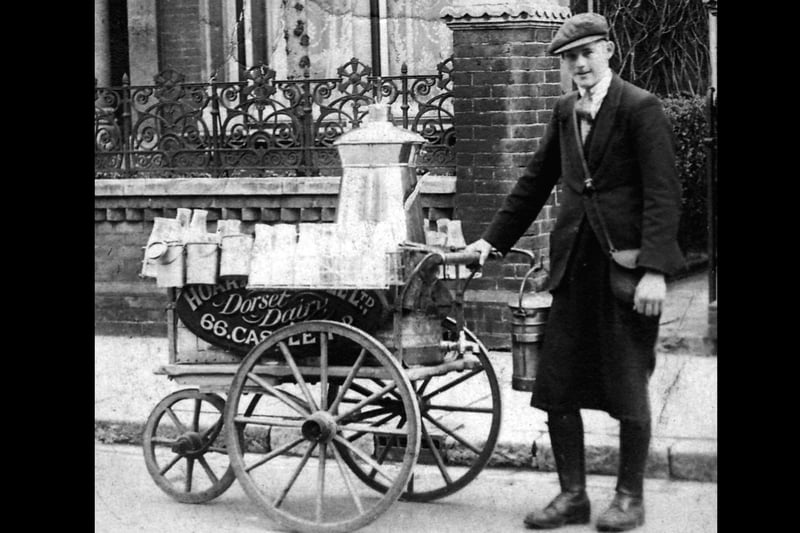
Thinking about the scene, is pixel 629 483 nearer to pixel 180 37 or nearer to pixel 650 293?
pixel 650 293

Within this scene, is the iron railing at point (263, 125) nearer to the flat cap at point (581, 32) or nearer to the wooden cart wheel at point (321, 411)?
the wooden cart wheel at point (321, 411)

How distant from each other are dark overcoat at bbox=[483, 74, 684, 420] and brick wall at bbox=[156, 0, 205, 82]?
724 cm

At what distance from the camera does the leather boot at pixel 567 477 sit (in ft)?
20.3

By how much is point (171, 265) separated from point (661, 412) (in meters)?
2.59

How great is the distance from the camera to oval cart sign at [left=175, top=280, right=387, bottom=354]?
6445mm

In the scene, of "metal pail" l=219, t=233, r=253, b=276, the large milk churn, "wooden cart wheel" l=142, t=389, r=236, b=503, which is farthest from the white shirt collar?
"wooden cart wheel" l=142, t=389, r=236, b=503

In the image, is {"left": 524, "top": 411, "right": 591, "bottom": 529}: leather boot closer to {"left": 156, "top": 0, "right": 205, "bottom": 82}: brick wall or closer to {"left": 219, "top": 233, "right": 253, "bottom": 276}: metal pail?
{"left": 219, "top": 233, "right": 253, "bottom": 276}: metal pail

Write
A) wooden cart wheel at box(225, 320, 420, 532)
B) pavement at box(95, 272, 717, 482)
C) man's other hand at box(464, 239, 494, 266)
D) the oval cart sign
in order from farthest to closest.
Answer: pavement at box(95, 272, 717, 482) < the oval cart sign < man's other hand at box(464, 239, 494, 266) < wooden cart wheel at box(225, 320, 420, 532)

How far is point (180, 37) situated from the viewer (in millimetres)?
12945

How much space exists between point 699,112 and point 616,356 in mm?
4950

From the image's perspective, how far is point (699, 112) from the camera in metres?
10.4

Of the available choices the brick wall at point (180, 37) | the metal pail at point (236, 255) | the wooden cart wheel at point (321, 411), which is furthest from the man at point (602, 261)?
the brick wall at point (180, 37)

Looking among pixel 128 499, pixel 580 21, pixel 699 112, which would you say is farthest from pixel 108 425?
pixel 699 112

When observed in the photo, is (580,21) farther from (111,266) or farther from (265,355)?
(111,266)
